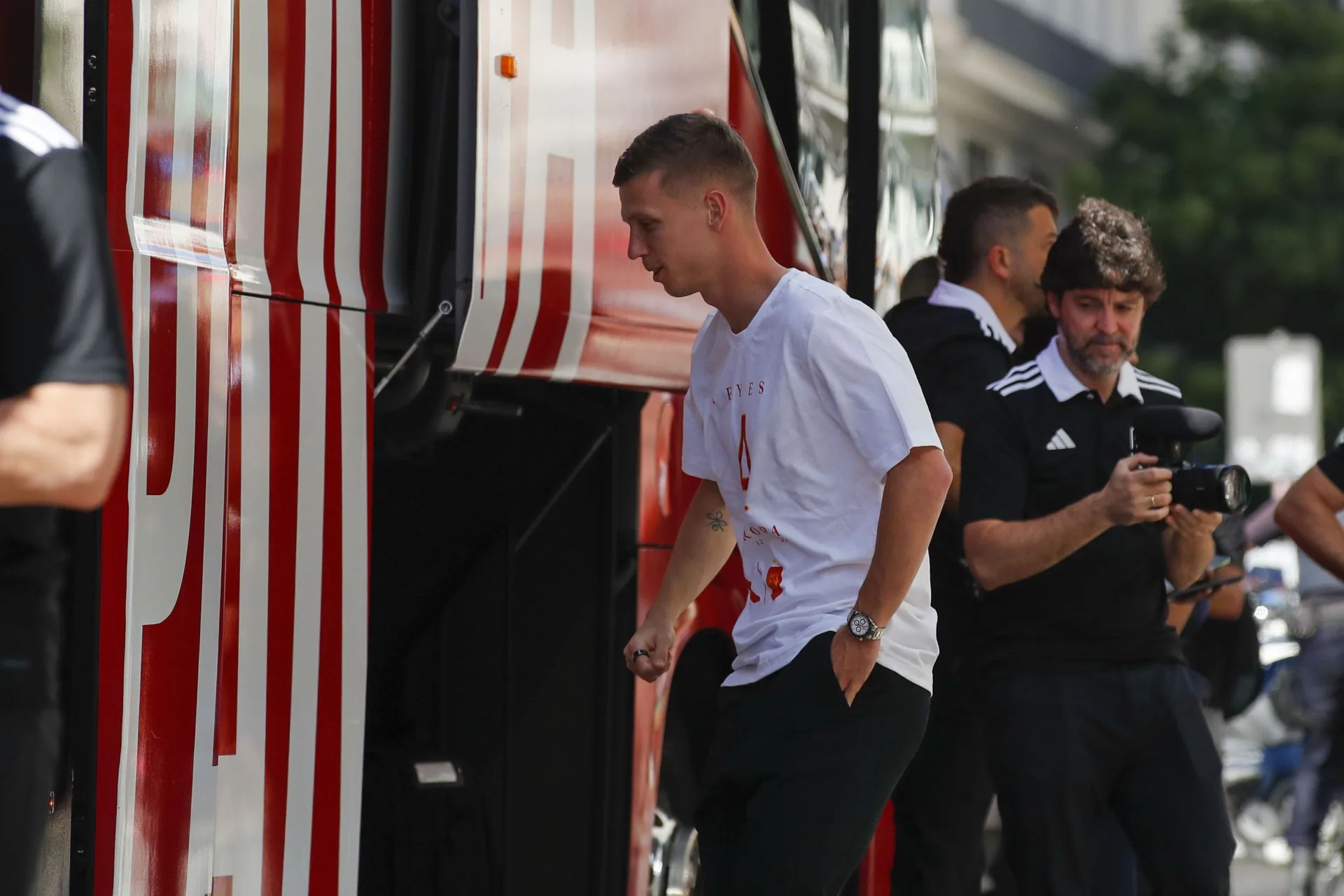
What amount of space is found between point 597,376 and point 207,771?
4.59ft

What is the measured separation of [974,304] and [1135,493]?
1063 millimetres

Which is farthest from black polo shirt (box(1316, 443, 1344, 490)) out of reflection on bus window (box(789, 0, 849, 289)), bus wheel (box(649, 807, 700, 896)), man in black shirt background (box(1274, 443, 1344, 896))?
man in black shirt background (box(1274, 443, 1344, 896))

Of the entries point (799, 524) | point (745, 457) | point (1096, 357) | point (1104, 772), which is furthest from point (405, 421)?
point (1104, 772)

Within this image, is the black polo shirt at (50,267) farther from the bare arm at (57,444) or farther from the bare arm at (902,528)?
the bare arm at (902,528)

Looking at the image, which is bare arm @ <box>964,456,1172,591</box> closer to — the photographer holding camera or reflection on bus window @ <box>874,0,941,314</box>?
the photographer holding camera

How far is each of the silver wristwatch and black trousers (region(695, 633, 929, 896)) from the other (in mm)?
92

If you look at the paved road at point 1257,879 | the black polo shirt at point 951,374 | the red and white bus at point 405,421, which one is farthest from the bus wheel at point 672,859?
the paved road at point 1257,879

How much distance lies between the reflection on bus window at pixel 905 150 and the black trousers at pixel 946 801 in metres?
1.14

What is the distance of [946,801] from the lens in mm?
5273

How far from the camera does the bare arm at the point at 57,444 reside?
2.45 metres

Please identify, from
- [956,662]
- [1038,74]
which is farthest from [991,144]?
[956,662]

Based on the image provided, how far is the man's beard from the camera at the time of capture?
4816mm

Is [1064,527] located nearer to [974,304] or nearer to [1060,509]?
[1060,509]

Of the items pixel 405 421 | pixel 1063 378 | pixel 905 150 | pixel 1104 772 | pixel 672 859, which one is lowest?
pixel 672 859
